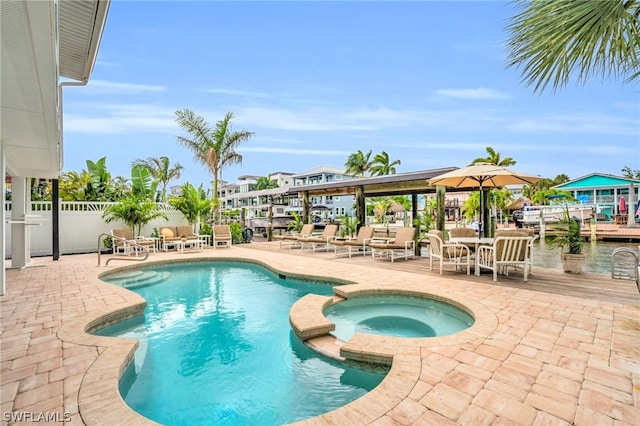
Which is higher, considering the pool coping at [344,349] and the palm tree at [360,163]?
the palm tree at [360,163]

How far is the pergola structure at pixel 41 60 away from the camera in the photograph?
7.64 ft

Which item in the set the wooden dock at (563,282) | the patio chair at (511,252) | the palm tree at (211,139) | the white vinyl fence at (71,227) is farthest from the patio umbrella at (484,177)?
the white vinyl fence at (71,227)

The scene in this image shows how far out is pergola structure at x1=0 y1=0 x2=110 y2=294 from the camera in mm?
2328

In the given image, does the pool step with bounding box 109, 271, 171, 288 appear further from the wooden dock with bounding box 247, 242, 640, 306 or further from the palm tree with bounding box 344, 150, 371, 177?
the palm tree with bounding box 344, 150, 371, 177

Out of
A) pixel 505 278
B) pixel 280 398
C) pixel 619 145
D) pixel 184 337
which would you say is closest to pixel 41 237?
pixel 184 337

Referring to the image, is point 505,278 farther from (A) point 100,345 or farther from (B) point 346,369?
(A) point 100,345

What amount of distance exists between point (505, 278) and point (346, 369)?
5296mm

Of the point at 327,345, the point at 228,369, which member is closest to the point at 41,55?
the point at 228,369

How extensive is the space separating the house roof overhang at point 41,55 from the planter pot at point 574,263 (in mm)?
9546

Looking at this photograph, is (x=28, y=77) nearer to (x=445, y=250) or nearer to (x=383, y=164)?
(x=445, y=250)

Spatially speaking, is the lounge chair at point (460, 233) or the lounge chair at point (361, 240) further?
the lounge chair at point (361, 240)

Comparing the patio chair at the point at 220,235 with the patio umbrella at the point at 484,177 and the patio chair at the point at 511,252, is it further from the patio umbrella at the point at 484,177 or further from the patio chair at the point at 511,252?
the patio chair at the point at 511,252

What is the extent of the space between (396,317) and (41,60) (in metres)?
5.66

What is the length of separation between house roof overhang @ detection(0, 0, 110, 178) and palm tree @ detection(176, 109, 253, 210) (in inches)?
428
